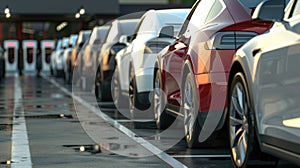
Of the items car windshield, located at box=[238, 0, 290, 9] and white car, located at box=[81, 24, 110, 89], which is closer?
car windshield, located at box=[238, 0, 290, 9]

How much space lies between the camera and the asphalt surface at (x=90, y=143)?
8.67 meters

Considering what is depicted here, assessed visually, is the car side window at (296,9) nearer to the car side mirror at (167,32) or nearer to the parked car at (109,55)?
the car side mirror at (167,32)

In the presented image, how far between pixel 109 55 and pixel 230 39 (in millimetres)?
9049

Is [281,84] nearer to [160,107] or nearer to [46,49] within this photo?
[160,107]

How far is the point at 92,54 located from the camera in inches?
834

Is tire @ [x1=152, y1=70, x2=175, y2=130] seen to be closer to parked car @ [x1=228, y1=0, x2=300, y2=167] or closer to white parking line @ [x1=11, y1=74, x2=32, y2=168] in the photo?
white parking line @ [x1=11, y1=74, x2=32, y2=168]

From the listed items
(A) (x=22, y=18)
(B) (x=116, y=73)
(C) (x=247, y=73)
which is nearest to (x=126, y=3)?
(A) (x=22, y=18)

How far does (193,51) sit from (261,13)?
2.40 meters

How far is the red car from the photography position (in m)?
8.84

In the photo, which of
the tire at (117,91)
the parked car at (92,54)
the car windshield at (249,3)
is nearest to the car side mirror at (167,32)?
the car windshield at (249,3)

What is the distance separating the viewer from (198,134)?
31.2 feet

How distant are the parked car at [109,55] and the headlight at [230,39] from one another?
8.22 meters

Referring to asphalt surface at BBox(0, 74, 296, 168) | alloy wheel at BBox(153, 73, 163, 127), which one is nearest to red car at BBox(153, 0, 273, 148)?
asphalt surface at BBox(0, 74, 296, 168)

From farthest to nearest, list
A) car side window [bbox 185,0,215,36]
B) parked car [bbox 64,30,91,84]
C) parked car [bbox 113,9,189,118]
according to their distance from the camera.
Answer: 1. parked car [bbox 64,30,91,84]
2. parked car [bbox 113,9,189,118]
3. car side window [bbox 185,0,215,36]
